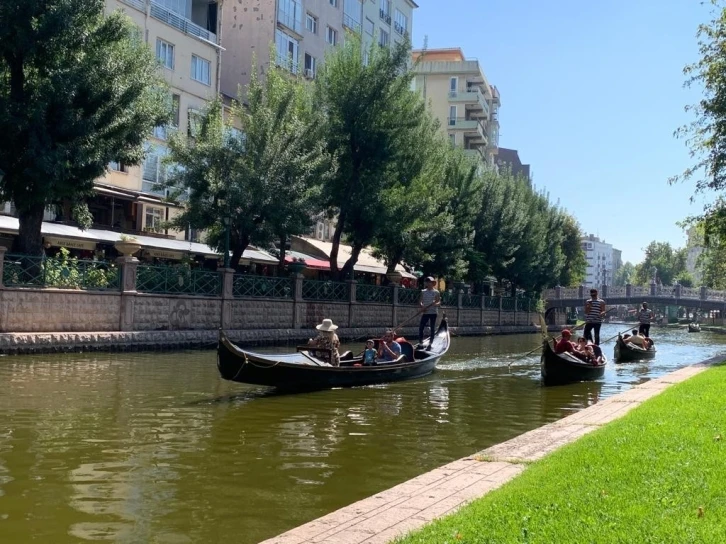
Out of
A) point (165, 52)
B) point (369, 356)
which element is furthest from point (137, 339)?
point (165, 52)

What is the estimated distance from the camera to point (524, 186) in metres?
56.0

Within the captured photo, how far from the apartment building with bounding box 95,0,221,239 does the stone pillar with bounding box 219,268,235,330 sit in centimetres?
617

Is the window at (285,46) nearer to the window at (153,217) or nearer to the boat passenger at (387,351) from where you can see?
the window at (153,217)

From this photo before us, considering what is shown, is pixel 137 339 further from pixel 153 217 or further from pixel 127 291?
pixel 153 217

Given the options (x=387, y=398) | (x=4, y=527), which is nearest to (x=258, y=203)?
(x=387, y=398)

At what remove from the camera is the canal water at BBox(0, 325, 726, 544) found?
20.9 feet

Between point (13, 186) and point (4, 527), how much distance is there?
55.3ft

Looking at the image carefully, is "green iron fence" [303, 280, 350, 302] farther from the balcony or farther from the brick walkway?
the balcony

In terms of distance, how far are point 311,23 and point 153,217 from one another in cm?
1877

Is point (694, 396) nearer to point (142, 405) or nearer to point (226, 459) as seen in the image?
point (226, 459)

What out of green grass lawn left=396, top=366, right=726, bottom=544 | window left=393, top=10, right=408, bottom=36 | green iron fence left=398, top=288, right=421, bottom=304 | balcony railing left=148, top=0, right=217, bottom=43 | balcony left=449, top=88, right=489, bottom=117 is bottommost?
green grass lawn left=396, top=366, right=726, bottom=544

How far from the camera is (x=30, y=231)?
21.7 m

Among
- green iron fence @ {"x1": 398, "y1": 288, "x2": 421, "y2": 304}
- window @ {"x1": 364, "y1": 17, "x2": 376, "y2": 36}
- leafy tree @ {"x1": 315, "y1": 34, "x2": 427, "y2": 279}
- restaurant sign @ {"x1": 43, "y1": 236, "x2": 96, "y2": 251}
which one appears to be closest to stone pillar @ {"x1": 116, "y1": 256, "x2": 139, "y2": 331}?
restaurant sign @ {"x1": 43, "y1": 236, "x2": 96, "y2": 251}

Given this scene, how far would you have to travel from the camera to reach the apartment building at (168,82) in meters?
32.9
